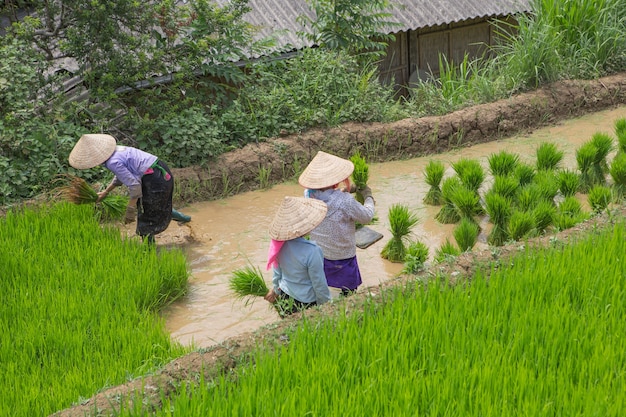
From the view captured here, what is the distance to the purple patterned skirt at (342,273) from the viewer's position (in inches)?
203

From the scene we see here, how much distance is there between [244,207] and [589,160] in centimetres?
316

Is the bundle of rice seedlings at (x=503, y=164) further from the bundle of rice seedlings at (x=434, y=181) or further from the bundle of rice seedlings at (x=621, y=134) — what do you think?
the bundle of rice seedlings at (x=621, y=134)

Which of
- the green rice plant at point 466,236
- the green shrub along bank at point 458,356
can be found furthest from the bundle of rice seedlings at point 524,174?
the green shrub along bank at point 458,356

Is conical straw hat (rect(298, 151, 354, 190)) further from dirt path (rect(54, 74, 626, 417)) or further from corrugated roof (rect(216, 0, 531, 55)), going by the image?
corrugated roof (rect(216, 0, 531, 55))

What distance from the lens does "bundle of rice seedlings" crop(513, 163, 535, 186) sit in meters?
6.95

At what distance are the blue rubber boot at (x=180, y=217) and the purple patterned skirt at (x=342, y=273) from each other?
1.84 meters

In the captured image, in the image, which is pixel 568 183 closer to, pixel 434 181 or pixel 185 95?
pixel 434 181

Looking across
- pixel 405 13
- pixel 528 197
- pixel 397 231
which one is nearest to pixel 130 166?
pixel 397 231

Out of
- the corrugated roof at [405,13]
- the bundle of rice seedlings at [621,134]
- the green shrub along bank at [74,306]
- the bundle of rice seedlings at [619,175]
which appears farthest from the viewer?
the corrugated roof at [405,13]

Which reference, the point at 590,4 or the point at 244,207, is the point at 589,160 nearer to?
the point at 244,207

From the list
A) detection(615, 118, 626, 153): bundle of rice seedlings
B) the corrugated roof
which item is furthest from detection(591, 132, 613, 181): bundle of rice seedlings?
the corrugated roof

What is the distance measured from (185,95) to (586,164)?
3917 mm

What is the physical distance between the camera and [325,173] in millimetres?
5055

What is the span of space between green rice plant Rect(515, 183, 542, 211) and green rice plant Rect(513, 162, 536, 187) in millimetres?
347
